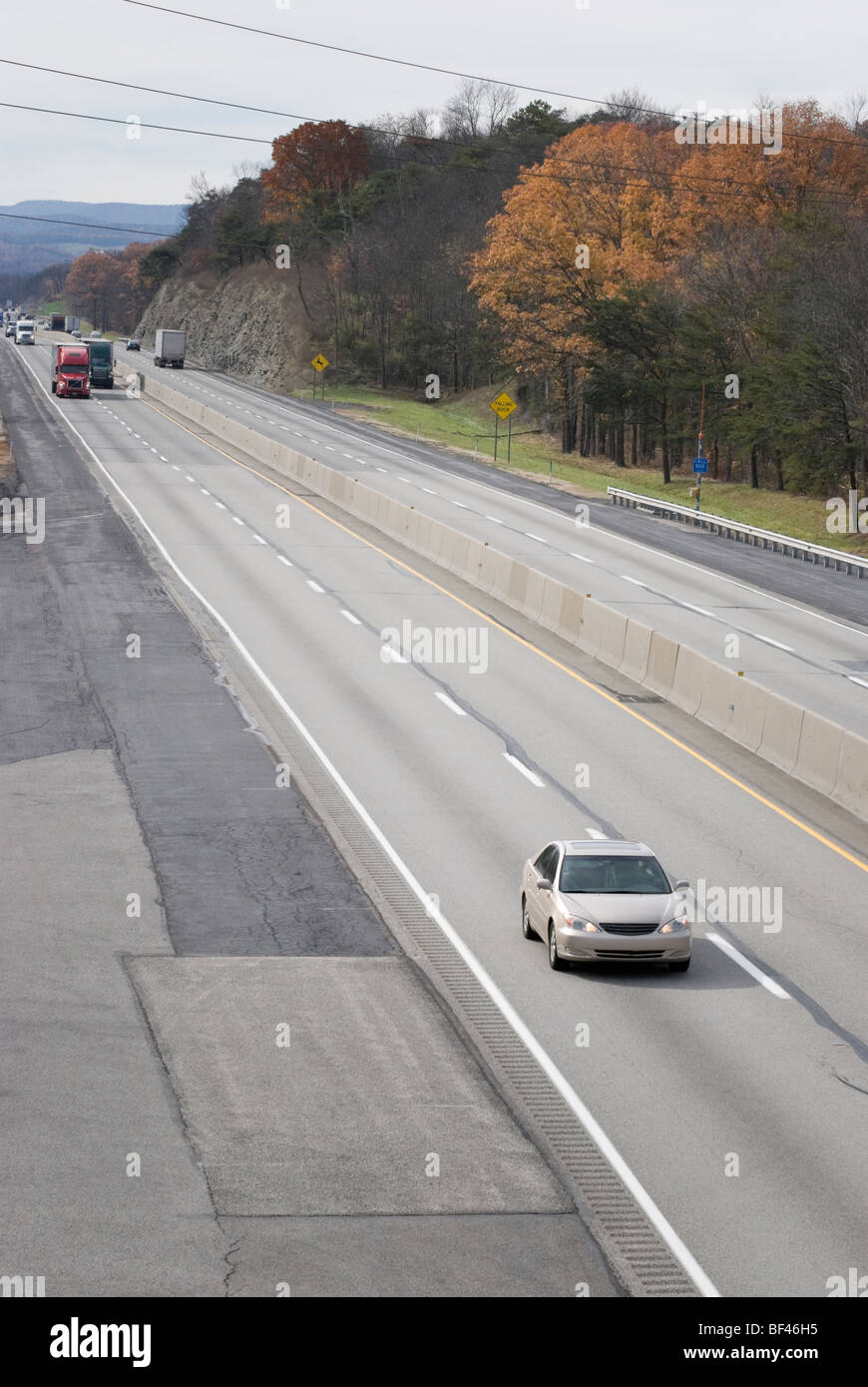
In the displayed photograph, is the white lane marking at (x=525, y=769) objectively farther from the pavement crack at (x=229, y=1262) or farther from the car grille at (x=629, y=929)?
the pavement crack at (x=229, y=1262)

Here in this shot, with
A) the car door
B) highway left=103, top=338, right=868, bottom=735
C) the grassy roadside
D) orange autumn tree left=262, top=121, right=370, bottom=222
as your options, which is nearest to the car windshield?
the car door

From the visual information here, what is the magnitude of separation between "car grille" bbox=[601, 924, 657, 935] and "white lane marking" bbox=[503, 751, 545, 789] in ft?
23.7

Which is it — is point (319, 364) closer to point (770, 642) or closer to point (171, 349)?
point (171, 349)

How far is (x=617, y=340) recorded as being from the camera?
250 feet

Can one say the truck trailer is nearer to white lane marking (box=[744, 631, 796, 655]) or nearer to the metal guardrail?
the metal guardrail

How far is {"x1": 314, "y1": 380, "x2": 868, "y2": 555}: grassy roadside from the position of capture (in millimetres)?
60469

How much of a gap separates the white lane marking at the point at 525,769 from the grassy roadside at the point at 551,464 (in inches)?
1226

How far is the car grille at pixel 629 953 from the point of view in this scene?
16.6 metres

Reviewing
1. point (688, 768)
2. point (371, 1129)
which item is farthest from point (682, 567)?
point (371, 1129)

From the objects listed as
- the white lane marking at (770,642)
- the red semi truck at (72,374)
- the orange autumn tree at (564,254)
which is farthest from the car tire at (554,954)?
the red semi truck at (72,374)

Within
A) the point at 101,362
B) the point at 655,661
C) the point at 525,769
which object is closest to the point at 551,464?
the point at 101,362

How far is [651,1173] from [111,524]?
123ft

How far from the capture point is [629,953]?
16609mm

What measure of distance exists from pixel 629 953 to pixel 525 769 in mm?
8295
